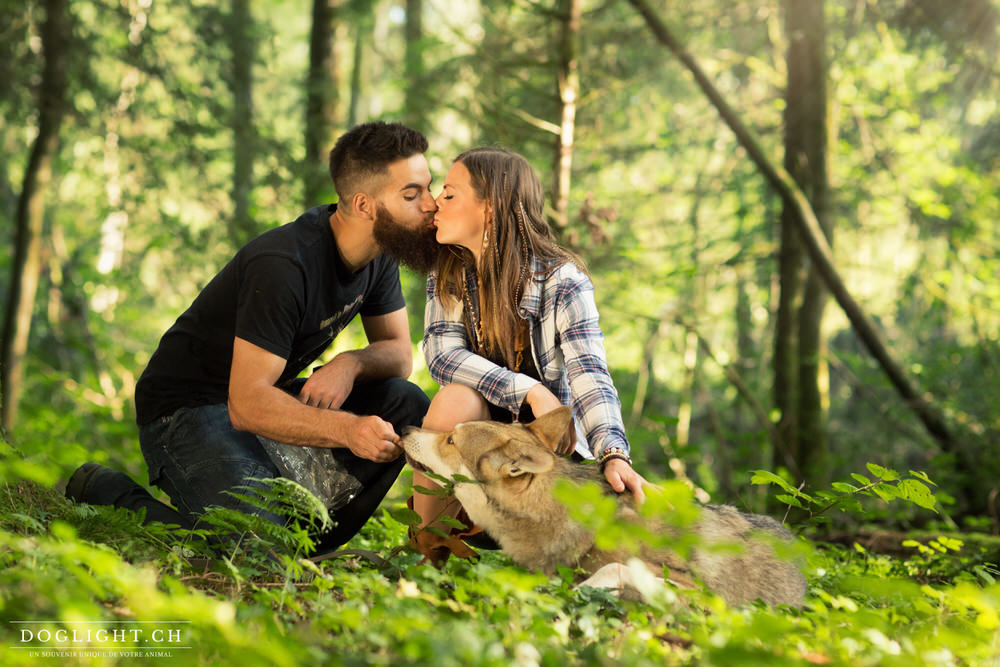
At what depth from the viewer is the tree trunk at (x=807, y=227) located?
689 cm

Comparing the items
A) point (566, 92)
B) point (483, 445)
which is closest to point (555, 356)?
point (483, 445)

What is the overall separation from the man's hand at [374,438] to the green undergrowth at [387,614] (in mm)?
440

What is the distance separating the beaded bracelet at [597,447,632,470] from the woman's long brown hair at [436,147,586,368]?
0.94m

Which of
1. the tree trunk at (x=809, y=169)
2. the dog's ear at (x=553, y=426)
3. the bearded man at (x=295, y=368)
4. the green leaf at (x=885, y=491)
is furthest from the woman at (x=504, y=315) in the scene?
the tree trunk at (x=809, y=169)

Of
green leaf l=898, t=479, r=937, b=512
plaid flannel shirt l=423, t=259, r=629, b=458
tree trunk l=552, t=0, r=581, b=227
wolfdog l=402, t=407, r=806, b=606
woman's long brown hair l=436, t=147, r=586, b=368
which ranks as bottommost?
wolfdog l=402, t=407, r=806, b=606

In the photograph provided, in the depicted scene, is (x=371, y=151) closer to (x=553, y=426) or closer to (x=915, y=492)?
(x=553, y=426)

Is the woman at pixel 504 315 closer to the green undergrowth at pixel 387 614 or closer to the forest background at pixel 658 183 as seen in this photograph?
the green undergrowth at pixel 387 614

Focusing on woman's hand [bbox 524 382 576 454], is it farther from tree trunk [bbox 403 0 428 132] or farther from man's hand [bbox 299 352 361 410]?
tree trunk [bbox 403 0 428 132]

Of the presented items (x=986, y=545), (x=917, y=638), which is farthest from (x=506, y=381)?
(x=986, y=545)

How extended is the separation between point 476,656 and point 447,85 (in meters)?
10.2

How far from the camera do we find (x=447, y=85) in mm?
10797

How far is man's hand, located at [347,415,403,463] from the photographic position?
11.5 feet

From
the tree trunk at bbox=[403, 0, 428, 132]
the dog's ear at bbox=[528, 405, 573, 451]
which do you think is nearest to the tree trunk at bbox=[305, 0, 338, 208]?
the tree trunk at bbox=[403, 0, 428, 132]

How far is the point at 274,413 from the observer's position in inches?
150
